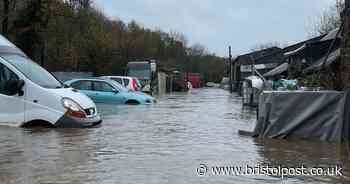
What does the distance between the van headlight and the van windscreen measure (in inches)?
26.4

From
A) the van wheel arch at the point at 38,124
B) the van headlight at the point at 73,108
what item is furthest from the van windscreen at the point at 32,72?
the van wheel arch at the point at 38,124

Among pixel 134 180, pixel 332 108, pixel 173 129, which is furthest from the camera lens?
pixel 173 129

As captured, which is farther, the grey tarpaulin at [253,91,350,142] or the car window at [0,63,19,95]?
the car window at [0,63,19,95]

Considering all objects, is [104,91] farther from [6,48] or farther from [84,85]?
[6,48]

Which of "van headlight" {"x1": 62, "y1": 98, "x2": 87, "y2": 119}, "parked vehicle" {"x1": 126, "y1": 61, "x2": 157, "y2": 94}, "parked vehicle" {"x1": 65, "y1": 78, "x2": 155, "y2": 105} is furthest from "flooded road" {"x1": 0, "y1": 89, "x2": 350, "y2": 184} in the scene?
"parked vehicle" {"x1": 126, "y1": 61, "x2": 157, "y2": 94}

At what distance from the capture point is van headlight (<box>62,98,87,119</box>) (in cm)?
1173

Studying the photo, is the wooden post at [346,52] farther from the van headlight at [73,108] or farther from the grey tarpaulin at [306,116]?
the van headlight at [73,108]

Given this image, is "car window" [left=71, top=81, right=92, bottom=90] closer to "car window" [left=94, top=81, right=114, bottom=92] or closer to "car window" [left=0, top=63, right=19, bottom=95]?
"car window" [left=94, top=81, right=114, bottom=92]

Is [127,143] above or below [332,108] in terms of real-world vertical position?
below

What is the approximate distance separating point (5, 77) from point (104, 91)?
9.69 metres

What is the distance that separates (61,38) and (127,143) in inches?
1289

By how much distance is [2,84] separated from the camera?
11.7m

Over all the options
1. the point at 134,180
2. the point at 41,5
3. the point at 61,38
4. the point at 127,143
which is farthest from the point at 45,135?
the point at 61,38

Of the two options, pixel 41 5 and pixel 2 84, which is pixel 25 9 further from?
pixel 2 84
